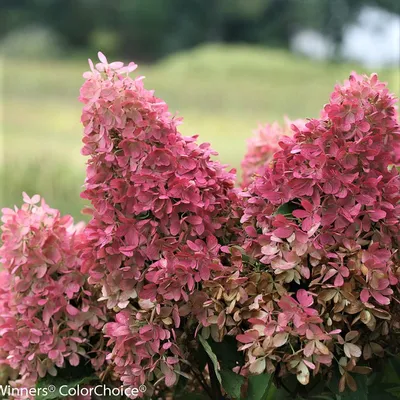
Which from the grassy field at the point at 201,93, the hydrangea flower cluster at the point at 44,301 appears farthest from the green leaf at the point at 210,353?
the grassy field at the point at 201,93

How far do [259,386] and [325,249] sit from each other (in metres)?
0.20

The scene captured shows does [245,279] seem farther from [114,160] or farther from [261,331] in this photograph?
[114,160]

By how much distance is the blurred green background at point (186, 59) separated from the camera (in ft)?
31.4

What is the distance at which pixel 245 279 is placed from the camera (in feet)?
3.03

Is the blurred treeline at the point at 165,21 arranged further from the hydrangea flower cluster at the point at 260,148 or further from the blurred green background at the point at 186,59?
the hydrangea flower cluster at the point at 260,148

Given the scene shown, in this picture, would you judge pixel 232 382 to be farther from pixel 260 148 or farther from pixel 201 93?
pixel 201 93

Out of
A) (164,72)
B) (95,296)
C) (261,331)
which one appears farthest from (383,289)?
(164,72)

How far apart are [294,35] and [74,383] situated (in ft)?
42.6

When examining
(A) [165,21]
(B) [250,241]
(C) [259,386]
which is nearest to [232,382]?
(C) [259,386]

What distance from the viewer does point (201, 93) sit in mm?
10711

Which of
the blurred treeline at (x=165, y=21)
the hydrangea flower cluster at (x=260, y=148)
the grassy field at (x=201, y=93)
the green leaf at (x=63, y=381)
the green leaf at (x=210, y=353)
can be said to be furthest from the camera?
the blurred treeline at (x=165, y=21)

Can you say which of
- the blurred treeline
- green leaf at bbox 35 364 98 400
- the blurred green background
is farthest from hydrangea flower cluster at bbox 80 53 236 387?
the blurred treeline

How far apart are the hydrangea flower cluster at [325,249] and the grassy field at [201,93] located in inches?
204

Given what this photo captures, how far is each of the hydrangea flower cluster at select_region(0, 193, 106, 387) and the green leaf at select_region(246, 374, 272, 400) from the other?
0.73 ft
